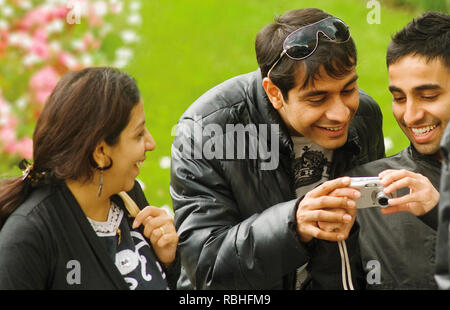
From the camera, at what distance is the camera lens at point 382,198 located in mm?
2699

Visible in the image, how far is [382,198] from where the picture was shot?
106 inches

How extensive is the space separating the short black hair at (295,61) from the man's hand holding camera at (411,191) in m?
0.54

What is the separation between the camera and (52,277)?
2.68 meters

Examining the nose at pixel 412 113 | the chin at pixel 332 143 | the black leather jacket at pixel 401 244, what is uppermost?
the nose at pixel 412 113

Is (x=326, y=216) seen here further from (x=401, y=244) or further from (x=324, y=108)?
(x=324, y=108)

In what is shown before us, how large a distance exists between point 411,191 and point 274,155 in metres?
0.64

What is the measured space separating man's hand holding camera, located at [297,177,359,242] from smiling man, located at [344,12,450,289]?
0.26m

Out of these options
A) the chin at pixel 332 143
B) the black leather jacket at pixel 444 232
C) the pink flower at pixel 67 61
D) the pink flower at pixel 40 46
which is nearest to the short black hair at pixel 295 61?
the chin at pixel 332 143

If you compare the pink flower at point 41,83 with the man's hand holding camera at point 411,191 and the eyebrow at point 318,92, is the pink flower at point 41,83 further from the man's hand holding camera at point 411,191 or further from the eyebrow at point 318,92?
the man's hand holding camera at point 411,191

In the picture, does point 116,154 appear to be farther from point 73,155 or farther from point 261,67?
point 261,67

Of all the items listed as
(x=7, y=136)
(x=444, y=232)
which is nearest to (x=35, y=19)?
(x=7, y=136)

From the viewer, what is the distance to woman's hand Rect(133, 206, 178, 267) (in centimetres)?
302

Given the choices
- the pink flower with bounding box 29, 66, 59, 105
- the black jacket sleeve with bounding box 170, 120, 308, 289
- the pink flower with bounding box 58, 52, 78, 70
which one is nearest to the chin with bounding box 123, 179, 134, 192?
the black jacket sleeve with bounding box 170, 120, 308, 289

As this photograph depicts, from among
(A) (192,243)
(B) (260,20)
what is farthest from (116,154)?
(B) (260,20)
